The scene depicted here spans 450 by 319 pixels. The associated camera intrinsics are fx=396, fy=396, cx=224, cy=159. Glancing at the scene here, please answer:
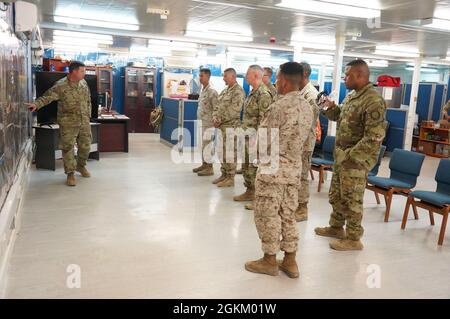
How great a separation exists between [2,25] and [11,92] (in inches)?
30.2

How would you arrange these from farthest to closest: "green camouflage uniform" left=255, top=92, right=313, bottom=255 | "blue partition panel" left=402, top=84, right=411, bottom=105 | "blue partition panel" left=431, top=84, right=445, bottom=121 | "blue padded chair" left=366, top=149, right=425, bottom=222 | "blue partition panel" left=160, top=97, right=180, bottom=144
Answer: "blue partition panel" left=402, top=84, right=411, bottom=105 < "blue partition panel" left=431, top=84, right=445, bottom=121 < "blue partition panel" left=160, top=97, right=180, bottom=144 < "blue padded chair" left=366, top=149, right=425, bottom=222 < "green camouflage uniform" left=255, top=92, right=313, bottom=255

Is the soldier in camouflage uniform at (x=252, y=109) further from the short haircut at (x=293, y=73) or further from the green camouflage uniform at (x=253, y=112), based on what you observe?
the short haircut at (x=293, y=73)

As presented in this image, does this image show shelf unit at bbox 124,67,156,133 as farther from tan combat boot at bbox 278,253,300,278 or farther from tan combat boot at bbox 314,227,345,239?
tan combat boot at bbox 278,253,300,278

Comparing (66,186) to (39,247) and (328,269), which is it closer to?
(39,247)

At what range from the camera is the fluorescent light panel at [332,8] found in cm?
580

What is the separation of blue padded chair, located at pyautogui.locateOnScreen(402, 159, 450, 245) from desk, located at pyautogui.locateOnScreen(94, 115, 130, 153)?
224 inches

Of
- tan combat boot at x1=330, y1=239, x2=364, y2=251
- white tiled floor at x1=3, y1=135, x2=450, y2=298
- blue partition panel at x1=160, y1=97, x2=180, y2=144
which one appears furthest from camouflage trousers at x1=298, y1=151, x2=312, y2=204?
blue partition panel at x1=160, y1=97, x2=180, y2=144

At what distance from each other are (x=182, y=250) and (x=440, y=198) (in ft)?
8.80

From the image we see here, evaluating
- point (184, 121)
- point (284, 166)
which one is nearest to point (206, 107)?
point (184, 121)

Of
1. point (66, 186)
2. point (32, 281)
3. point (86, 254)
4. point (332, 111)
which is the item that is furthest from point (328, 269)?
point (66, 186)

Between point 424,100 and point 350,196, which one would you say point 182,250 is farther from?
point 424,100

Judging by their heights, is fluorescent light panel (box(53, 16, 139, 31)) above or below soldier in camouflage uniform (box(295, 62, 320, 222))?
above

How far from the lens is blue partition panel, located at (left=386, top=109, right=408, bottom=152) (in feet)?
31.1

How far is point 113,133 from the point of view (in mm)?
8273
